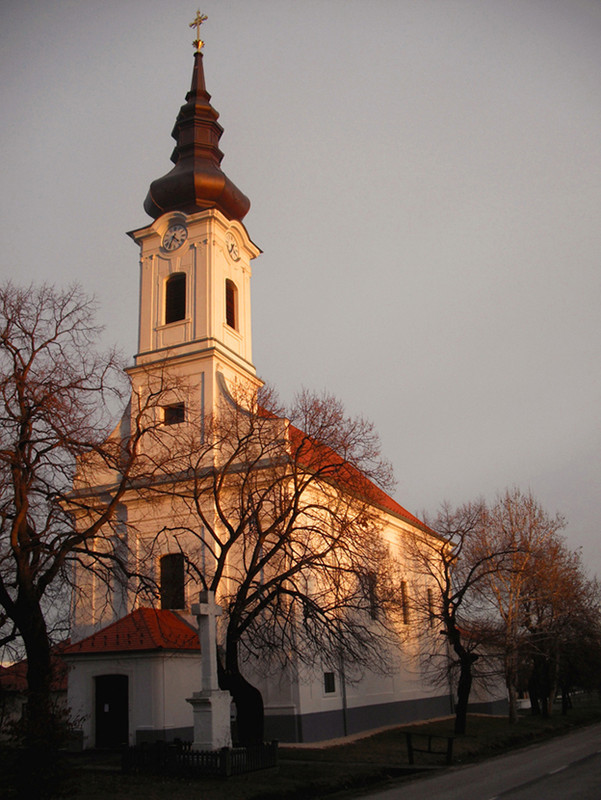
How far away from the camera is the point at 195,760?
15.0m

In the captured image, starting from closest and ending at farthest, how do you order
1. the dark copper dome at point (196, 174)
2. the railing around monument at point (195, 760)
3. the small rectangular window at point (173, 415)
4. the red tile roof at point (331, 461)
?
the railing around monument at point (195, 760), the red tile roof at point (331, 461), the small rectangular window at point (173, 415), the dark copper dome at point (196, 174)

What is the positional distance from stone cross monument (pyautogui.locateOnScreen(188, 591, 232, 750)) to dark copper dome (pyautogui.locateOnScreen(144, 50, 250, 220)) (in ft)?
65.0

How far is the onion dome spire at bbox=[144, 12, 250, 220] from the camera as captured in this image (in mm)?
31609

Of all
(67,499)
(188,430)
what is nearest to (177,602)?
(188,430)

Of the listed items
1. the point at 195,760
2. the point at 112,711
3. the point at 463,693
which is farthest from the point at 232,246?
the point at 195,760

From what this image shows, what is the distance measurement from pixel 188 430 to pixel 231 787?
1386cm

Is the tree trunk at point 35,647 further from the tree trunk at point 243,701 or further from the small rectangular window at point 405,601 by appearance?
the small rectangular window at point 405,601

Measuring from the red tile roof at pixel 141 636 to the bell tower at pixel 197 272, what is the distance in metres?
8.58

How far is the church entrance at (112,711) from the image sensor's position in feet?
72.9

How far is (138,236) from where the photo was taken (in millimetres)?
31984

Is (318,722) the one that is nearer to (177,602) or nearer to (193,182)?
(177,602)

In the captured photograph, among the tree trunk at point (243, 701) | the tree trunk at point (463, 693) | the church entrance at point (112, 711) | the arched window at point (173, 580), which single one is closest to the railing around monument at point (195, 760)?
the tree trunk at point (243, 701)

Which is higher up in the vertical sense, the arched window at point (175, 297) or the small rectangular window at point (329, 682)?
the arched window at point (175, 297)

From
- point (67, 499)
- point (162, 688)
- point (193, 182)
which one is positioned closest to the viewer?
point (67, 499)
